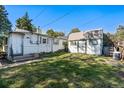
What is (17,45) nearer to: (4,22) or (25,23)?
(4,22)

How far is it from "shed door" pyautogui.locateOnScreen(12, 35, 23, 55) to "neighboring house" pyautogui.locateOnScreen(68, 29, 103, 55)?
8925mm

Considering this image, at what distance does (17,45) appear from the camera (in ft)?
52.9

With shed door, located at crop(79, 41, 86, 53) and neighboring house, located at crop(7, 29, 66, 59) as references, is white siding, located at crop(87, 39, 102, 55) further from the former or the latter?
neighboring house, located at crop(7, 29, 66, 59)

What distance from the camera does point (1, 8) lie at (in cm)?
2284

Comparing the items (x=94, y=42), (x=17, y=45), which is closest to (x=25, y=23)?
(x=94, y=42)

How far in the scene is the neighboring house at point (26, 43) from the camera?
1559 centimetres

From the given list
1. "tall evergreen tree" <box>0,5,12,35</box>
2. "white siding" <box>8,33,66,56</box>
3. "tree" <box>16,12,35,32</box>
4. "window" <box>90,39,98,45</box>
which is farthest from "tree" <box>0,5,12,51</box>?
"window" <box>90,39,98,45</box>

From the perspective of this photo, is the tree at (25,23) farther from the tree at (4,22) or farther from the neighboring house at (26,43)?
the neighboring house at (26,43)

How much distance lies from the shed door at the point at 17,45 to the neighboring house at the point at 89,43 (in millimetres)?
8925

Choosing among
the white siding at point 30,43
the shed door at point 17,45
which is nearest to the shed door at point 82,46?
the white siding at point 30,43

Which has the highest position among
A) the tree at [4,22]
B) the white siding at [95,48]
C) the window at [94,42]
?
the tree at [4,22]

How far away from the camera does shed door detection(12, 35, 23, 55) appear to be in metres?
15.7
